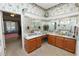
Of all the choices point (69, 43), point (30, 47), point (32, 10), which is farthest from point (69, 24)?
point (30, 47)

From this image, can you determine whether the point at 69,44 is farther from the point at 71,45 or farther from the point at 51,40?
the point at 51,40

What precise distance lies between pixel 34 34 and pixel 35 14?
740mm

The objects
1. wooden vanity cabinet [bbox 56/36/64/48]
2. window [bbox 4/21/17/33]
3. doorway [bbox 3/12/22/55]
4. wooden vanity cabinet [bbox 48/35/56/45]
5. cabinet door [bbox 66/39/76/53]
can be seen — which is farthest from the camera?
window [bbox 4/21/17/33]

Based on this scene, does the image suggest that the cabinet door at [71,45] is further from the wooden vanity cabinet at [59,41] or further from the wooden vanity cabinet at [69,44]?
the wooden vanity cabinet at [59,41]

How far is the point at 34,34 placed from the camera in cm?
207

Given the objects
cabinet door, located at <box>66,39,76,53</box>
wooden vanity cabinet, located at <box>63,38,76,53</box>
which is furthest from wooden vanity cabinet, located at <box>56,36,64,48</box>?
cabinet door, located at <box>66,39,76,53</box>

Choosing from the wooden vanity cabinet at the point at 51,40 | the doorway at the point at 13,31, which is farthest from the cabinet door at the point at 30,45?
the wooden vanity cabinet at the point at 51,40

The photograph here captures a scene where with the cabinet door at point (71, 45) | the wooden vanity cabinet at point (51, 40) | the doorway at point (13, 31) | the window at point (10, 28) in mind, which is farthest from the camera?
the window at point (10, 28)

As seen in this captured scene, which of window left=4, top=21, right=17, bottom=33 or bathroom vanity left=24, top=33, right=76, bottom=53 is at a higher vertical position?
window left=4, top=21, right=17, bottom=33

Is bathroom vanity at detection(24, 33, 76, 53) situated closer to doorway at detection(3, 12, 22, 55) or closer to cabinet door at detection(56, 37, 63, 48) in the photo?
cabinet door at detection(56, 37, 63, 48)

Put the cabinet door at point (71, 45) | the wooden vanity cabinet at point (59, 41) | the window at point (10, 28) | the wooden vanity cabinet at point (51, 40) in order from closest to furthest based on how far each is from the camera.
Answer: the cabinet door at point (71, 45), the wooden vanity cabinet at point (59, 41), the wooden vanity cabinet at point (51, 40), the window at point (10, 28)

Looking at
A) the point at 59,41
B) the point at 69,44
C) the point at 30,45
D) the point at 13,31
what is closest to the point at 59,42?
the point at 59,41

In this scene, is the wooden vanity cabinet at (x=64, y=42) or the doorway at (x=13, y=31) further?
the doorway at (x=13, y=31)

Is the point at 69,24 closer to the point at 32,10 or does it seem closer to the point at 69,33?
the point at 69,33
